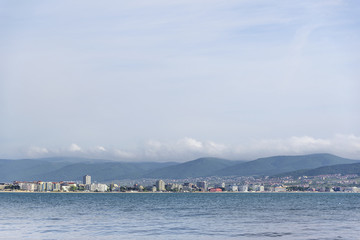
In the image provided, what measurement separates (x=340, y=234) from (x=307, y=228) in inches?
277

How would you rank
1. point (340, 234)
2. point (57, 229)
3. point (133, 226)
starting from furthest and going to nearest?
point (133, 226) < point (57, 229) < point (340, 234)

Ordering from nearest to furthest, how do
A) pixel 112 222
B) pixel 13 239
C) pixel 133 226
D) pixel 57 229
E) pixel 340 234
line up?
pixel 13 239
pixel 340 234
pixel 57 229
pixel 133 226
pixel 112 222

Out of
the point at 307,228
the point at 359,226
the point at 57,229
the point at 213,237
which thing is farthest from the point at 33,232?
the point at 359,226

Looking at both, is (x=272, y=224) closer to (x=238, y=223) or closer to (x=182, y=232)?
(x=238, y=223)

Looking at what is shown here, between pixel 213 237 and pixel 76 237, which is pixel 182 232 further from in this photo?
pixel 76 237

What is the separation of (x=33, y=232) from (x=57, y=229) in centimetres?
384

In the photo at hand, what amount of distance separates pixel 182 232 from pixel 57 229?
14.4 meters

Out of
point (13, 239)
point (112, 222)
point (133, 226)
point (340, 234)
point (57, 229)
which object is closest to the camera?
point (13, 239)

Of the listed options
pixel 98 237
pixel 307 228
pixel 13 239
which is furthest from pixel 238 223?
pixel 13 239

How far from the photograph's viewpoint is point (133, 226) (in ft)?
216

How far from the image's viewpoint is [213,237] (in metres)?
53.7

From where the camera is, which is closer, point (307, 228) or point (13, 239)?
point (13, 239)

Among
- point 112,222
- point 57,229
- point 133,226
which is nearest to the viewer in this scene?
point 57,229

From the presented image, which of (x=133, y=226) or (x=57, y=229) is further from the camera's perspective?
(x=133, y=226)
